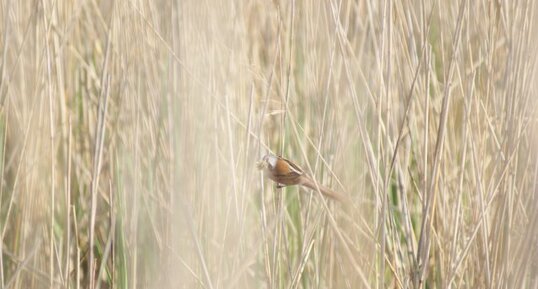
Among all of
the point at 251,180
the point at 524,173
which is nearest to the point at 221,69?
the point at 251,180

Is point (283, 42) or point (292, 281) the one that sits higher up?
point (283, 42)

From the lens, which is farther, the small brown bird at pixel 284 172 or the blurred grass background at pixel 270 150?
the blurred grass background at pixel 270 150

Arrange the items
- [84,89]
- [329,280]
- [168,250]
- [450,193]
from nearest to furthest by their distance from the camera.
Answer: [168,250] → [329,280] → [450,193] → [84,89]

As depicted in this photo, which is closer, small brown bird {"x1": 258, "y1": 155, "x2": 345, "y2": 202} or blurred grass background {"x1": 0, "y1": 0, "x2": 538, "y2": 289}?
small brown bird {"x1": 258, "y1": 155, "x2": 345, "y2": 202}

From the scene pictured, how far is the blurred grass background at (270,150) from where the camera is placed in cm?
96

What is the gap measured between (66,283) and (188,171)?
0.71 ft

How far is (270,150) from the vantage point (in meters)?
1.07

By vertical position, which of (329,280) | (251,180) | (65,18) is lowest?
(329,280)

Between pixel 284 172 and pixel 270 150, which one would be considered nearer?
pixel 284 172

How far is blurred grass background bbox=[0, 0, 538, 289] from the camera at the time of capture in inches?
37.7

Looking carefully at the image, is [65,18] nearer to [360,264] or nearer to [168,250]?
[168,250]

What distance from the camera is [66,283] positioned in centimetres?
102

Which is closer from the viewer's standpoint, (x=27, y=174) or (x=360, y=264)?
(x=360, y=264)

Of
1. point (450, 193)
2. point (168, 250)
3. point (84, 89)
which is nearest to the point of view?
point (168, 250)
